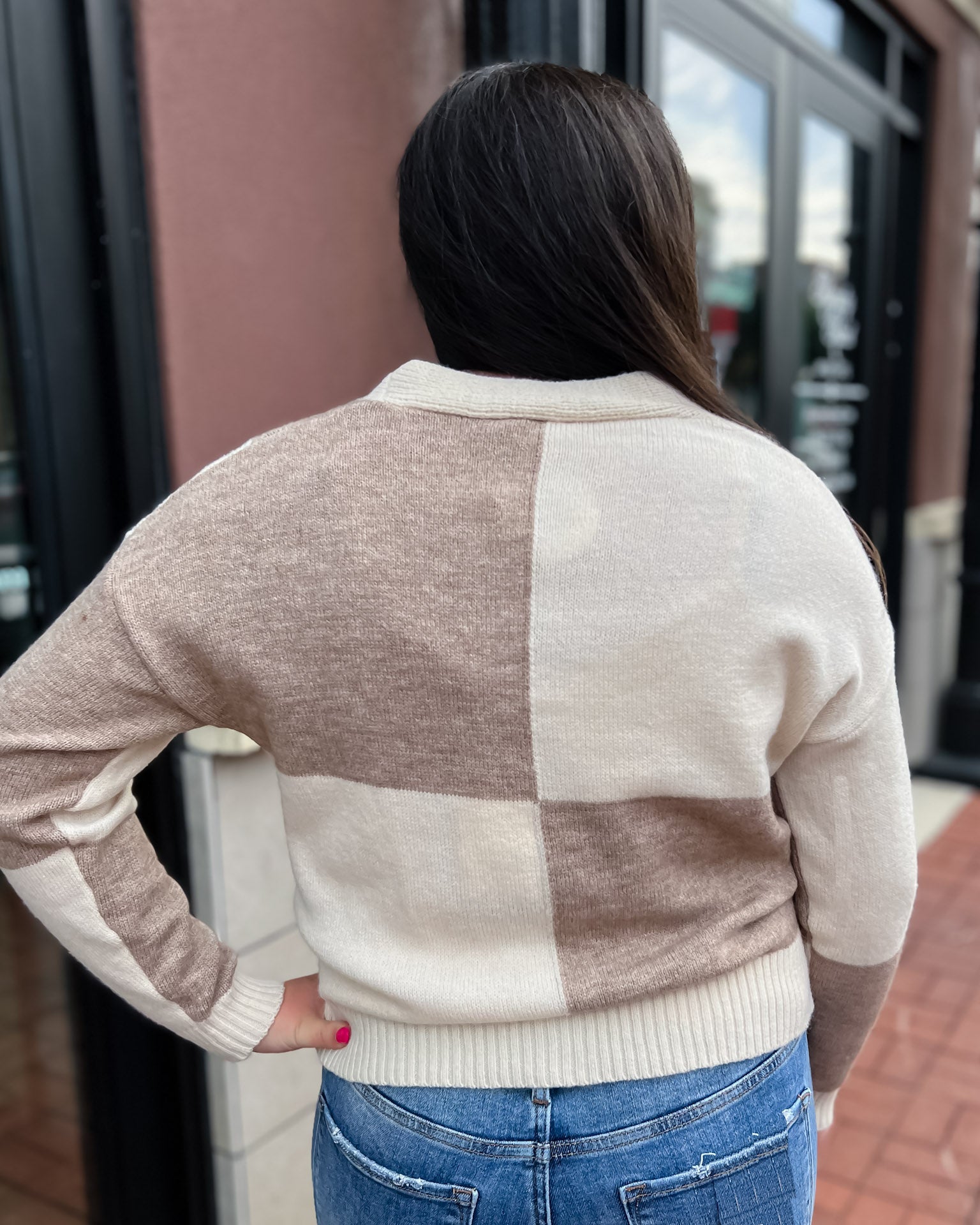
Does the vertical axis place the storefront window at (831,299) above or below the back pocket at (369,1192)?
above

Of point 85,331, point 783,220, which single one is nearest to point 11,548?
point 85,331

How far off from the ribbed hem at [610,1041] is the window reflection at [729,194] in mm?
2600

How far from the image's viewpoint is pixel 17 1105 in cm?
184

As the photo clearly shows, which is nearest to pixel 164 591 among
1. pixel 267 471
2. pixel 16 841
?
pixel 267 471

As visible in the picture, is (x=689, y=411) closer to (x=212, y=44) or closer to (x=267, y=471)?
(x=267, y=471)

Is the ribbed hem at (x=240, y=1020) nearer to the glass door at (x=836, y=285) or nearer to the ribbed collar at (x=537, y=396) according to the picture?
the ribbed collar at (x=537, y=396)

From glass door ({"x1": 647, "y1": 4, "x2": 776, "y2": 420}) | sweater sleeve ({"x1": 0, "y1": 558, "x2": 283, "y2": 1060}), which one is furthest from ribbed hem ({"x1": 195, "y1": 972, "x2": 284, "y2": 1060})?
glass door ({"x1": 647, "y1": 4, "x2": 776, "y2": 420})

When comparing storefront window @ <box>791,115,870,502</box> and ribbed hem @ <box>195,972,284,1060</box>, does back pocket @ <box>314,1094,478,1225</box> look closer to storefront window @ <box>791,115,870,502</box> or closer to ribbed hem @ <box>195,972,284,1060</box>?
ribbed hem @ <box>195,972,284,1060</box>

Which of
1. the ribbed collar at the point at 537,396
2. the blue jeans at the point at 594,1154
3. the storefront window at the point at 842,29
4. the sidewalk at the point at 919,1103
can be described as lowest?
the sidewalk at the point at 919,1103

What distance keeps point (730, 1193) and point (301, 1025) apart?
18.3 inches

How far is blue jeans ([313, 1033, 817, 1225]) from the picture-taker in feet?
3.22

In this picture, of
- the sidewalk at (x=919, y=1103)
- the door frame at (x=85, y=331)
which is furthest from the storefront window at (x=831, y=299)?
the door frame at (x=85, y=331)

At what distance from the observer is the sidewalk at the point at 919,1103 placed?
2.33 m

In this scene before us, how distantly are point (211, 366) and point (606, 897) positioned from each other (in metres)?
1.20
